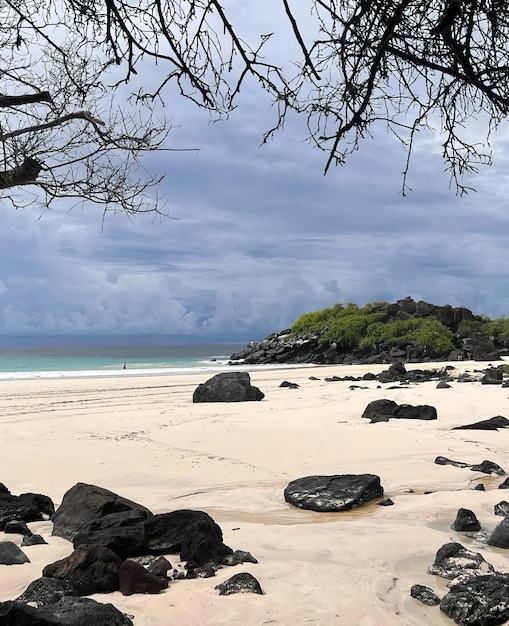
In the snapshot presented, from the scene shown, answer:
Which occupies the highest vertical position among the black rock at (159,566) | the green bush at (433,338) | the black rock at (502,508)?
the green bush at (433,338)

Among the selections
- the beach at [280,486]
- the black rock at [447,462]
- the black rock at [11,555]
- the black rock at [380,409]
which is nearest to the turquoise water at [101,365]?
the beach at [280,486]

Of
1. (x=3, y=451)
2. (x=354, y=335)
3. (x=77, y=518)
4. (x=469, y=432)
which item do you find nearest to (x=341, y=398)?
(x=469, y=432)

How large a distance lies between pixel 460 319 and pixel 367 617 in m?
58.0

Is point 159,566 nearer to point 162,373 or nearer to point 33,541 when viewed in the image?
point 33,541

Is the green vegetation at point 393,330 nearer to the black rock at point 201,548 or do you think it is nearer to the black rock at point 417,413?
the black rock at point 417,413

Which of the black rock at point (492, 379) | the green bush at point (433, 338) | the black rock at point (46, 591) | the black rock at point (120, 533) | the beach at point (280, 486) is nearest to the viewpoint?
the black rock at point (46, 591)

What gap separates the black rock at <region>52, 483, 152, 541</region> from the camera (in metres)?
4.43

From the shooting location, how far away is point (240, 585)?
3.29 meters

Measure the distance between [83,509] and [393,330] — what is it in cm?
5229

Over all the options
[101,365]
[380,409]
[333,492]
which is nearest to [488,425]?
[380,409]

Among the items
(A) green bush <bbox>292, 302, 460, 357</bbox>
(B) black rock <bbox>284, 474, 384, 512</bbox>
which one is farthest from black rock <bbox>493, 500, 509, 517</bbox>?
(A) green bush <bbox>292, 302, 460, 357</bbox>

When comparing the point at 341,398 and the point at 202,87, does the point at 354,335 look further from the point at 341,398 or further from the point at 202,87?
the point at 202,87

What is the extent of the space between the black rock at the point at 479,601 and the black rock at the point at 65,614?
5.30 ft

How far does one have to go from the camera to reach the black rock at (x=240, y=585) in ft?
10.7
